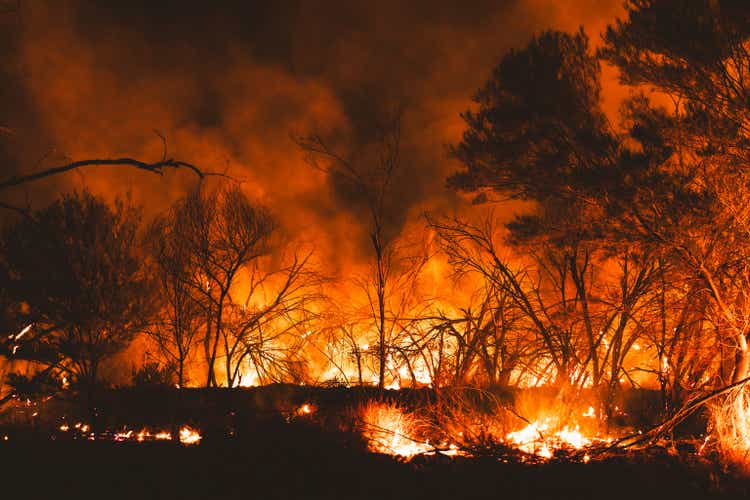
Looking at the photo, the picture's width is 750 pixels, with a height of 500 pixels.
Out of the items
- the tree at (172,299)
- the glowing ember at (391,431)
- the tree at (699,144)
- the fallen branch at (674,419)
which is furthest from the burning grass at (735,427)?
the tree at (172,299)

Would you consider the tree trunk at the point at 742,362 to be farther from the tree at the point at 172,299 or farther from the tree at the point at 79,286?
the tree at the point at 79,286

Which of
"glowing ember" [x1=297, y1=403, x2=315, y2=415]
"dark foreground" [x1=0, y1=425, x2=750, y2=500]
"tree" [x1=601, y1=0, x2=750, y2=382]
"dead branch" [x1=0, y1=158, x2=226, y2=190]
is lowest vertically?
→ "dark foreground" [x1=0, y1=425, x2=750, y2=500]

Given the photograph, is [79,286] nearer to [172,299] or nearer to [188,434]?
[172,299]

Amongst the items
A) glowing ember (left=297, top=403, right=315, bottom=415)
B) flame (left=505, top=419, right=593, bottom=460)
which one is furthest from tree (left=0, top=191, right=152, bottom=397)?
flame (left=505, top=419, right=593, bottom=460)

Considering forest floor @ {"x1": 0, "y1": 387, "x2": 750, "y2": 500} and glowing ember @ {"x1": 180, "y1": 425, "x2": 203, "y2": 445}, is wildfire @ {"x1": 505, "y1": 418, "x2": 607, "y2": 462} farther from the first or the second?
glowing ember @ {"x1": 180, "y1": 425, "x2": 203, "y2": 445}

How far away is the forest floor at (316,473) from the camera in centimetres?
766

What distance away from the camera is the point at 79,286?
58.1 feet

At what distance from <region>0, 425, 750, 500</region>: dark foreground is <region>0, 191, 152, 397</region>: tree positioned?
26.6 feet

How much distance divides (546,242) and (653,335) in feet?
8.53

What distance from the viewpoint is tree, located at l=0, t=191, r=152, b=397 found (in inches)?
675

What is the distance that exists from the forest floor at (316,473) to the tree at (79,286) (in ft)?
24.1

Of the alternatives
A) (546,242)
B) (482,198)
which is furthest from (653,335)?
(482,198)

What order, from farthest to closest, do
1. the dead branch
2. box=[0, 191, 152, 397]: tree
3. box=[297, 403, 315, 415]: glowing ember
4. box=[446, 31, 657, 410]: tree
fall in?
1. box=[0, 191, 152, 397]: tree
2. box=[297, 403, 315, 415]: glowing ember
3. box=[446, 31, 657, 410]: tree
4. the dead branch

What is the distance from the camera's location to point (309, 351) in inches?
749
